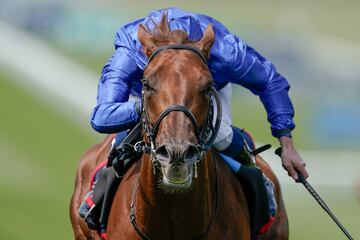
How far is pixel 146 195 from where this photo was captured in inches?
153

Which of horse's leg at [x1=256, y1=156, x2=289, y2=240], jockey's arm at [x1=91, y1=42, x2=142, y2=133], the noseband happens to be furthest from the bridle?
horse's leg at [x1=256, y1=156, x2=289, y2=240]

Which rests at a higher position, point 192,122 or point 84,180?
point 192,122

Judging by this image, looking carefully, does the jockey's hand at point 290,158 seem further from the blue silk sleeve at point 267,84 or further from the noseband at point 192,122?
the noseband at point 192,122

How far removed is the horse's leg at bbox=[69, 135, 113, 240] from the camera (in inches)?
215

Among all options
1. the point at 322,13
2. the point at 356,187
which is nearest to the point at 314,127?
the point at 356,187

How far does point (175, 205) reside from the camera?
3.82 meters

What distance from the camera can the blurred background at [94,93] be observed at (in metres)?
8.76

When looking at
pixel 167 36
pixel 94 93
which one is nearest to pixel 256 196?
pixel 167 36

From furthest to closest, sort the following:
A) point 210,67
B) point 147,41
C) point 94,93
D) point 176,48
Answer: point 94,93 < point 210,67 < point 147,41 < point 176,48

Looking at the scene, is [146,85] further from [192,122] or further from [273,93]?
[273,93]

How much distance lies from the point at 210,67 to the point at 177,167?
1004 millimetres

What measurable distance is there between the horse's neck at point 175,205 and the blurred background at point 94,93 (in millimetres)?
4225

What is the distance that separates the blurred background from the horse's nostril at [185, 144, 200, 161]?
4847 millimetres

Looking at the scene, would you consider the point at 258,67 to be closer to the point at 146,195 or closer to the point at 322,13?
the point at 146,195
